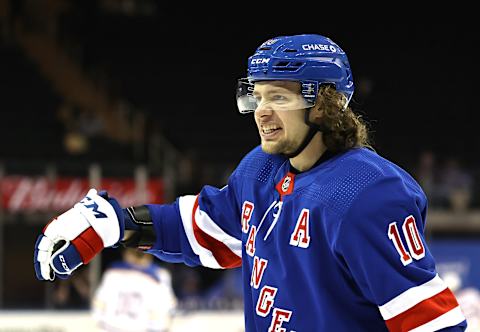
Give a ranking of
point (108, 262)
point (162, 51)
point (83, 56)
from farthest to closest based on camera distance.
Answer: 1. point (162, 51)
2. point (83, 56)
3. point (108, 262)

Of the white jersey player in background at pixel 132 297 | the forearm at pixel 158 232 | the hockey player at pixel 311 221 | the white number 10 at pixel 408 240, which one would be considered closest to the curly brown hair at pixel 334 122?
the hockey player at pixel 311 221

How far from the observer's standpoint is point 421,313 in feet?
5.54

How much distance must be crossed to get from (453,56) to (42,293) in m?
7.36

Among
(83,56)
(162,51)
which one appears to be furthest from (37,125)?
(162,51)

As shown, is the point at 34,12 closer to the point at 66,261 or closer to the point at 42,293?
the point at 42,293

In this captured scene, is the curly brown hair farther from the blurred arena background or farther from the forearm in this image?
the blurred arena background

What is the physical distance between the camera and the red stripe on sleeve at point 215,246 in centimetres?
220

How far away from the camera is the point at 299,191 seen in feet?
6.09

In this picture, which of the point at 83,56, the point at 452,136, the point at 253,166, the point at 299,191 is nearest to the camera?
the point at 299,191

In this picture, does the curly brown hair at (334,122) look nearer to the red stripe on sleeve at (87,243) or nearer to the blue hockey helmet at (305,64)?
the blue hockey helmet at (305,64)

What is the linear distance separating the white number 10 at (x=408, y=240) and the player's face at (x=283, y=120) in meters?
0.30

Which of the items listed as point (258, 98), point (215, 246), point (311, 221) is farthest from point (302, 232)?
point (215, 246)

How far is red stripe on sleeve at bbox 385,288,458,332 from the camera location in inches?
66.4

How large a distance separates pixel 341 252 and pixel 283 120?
0.32 m
